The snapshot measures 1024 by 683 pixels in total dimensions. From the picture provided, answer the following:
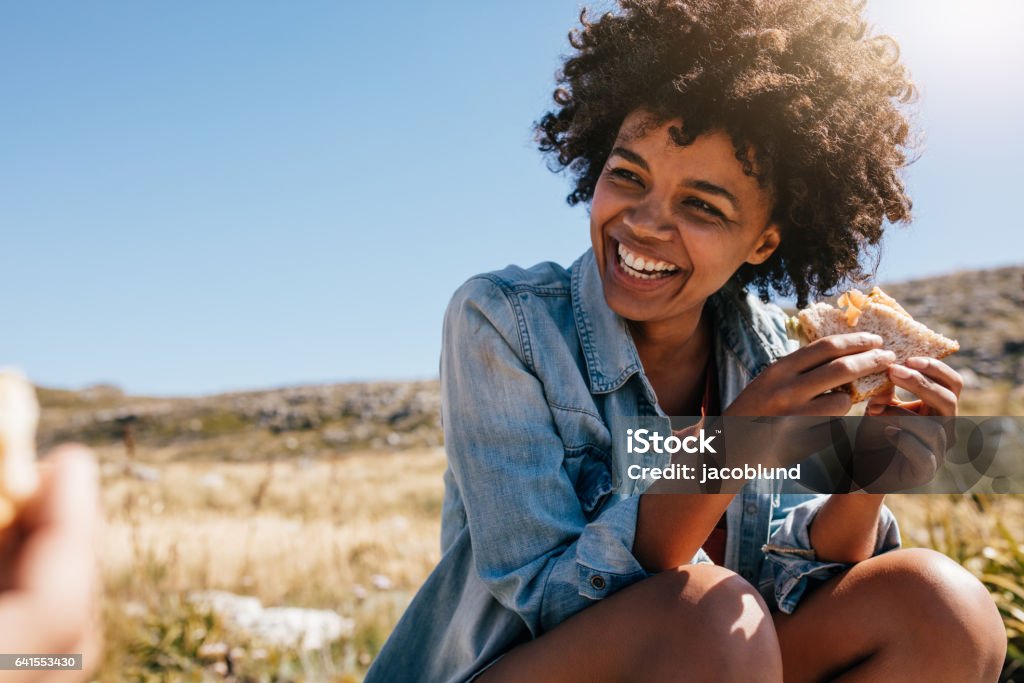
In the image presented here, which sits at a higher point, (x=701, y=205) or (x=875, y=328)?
(x=701, y=205)

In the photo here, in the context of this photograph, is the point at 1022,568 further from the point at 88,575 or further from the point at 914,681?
the point at 88,575

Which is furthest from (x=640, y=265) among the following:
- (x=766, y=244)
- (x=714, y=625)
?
(x=714, y=625)

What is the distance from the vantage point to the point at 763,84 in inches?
102

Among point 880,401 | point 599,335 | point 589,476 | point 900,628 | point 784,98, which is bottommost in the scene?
point 900,628

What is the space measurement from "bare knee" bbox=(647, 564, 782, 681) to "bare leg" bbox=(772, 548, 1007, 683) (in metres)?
0.51

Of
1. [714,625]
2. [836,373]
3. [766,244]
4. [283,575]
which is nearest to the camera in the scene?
[714,625]

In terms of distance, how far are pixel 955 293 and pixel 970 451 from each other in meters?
37.5

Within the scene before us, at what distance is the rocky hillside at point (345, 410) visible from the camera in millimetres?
27859

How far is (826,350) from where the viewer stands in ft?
6.82

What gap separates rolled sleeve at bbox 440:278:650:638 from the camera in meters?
2.08

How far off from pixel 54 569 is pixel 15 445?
11 cm

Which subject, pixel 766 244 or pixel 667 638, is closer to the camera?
pixel 667 638

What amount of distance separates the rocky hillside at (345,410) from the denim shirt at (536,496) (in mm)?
22549

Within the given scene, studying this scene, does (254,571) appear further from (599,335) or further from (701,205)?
(701,205)
